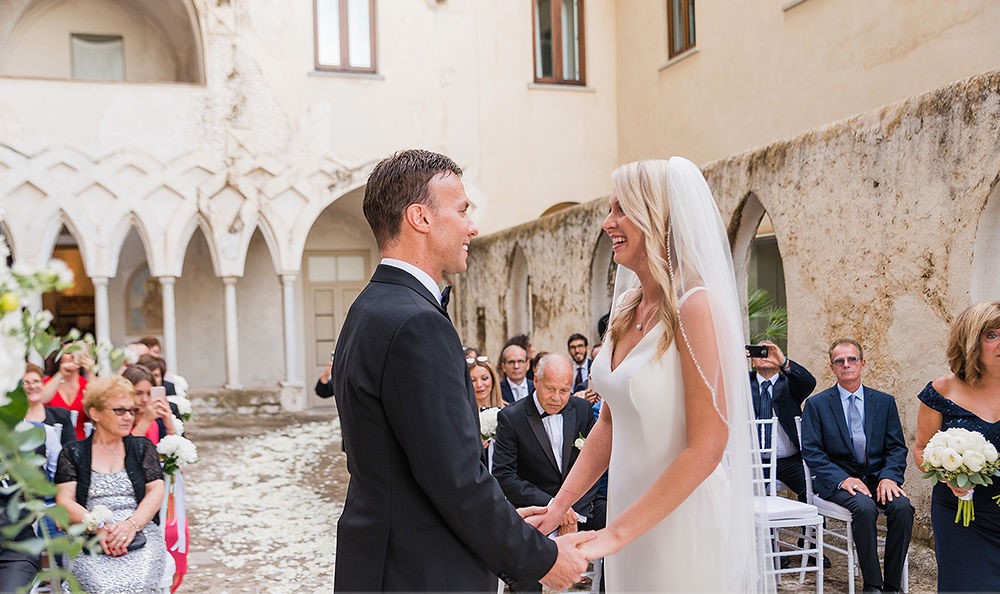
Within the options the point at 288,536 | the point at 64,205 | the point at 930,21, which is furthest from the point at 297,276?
the point at 930,21

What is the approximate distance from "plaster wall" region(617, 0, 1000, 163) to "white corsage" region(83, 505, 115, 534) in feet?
28.9

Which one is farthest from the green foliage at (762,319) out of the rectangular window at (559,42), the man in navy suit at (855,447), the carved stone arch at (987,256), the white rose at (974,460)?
the rectangular window at (559,42)

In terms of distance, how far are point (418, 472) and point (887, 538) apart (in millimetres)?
3735

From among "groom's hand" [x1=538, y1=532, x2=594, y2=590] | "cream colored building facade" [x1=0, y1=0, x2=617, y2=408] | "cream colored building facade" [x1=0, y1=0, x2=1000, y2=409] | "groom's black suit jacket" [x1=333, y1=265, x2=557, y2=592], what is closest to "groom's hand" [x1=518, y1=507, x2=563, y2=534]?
"groom's hand" [x1=538, y1=532, x2=594, y2=590]

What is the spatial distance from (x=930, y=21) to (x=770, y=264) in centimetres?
541

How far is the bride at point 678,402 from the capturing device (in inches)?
91.4

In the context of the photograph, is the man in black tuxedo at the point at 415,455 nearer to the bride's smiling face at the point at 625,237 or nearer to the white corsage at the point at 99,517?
the bride's smiling face at the point at 625,237

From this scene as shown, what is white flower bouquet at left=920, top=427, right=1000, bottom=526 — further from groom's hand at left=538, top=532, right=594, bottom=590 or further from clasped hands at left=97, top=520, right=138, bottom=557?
clasped hands at left=97, top=520, right=138, bottom=557

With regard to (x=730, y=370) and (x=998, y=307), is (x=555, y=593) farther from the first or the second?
(x=730, y=370)

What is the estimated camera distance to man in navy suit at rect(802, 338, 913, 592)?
4809 mm

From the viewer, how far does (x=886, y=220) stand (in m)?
5.91

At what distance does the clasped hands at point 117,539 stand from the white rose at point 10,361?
335 cm

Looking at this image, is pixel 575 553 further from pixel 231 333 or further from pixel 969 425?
pixel 231 333

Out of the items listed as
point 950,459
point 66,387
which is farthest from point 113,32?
point 950,459
